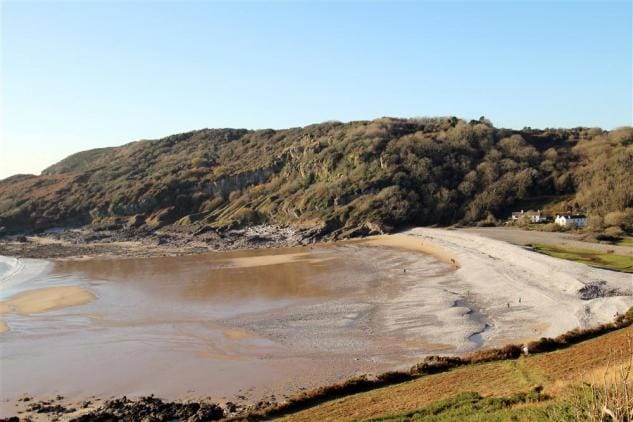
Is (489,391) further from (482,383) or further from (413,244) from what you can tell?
(413,244)

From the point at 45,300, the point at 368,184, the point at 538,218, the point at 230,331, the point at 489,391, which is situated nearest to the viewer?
the point at 489,391

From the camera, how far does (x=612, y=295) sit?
29594 millimetres

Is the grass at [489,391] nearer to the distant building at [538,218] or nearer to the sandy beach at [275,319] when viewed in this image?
the sandy beach at [275,319]

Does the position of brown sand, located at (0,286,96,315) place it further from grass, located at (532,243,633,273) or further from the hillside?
grass, located at (532,243,633,273)

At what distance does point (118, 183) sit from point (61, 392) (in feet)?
320

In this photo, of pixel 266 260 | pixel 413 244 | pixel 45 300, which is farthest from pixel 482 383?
pixel 413 244

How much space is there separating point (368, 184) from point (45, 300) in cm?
5218

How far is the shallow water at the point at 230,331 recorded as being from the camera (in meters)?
22.1

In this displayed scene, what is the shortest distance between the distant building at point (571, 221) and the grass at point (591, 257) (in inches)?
571

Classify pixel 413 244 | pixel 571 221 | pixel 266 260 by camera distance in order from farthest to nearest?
pixel 413 244 → pixel 571 221 → pixel 266 260

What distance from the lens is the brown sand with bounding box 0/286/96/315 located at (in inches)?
1407

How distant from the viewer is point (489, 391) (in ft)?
52.9

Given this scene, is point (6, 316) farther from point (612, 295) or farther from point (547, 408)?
point (612, 295)

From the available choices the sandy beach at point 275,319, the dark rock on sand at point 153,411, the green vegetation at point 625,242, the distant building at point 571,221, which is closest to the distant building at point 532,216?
the distant building at point 571,221
